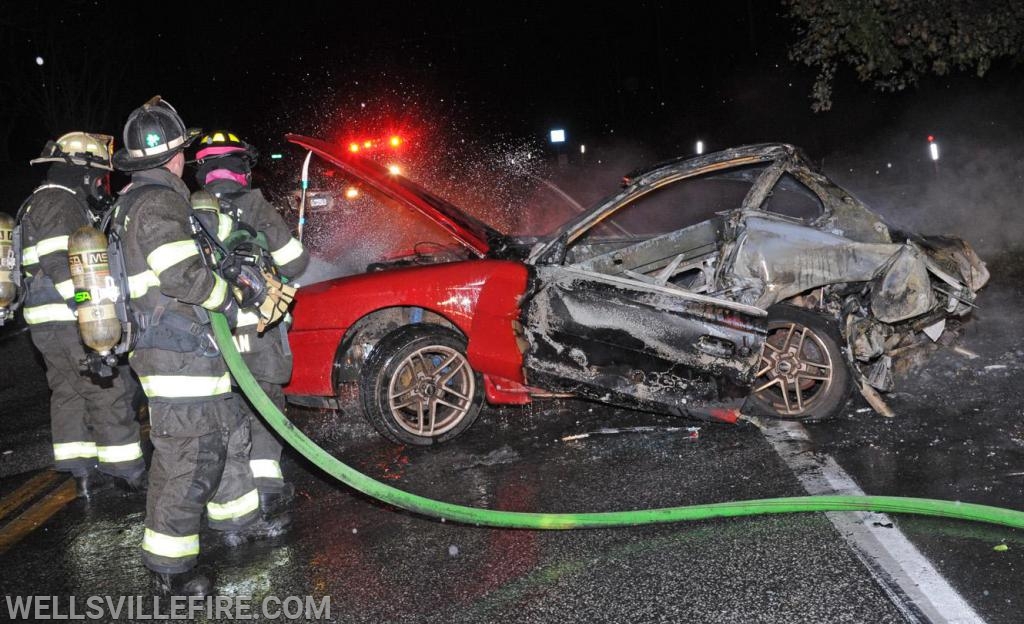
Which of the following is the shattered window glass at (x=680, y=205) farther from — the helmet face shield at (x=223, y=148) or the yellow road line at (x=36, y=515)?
the yellow road line at (x=36, y=515)

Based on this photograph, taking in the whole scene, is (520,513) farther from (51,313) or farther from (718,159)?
(51,313)

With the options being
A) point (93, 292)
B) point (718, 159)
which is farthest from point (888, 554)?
point (93, 292)

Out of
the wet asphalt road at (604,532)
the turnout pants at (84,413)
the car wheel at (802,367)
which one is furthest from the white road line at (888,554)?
the turnout pants at (84,413)

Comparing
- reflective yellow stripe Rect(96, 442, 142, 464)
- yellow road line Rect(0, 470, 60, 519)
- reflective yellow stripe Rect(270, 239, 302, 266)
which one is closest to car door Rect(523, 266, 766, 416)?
reflective yellow stripe Rect(270, 239, 302, 266)

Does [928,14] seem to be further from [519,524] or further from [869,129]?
[869,129]

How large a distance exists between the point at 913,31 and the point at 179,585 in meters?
9.02

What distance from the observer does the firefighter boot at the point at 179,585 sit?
3.80 m

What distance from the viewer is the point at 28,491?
534 cm

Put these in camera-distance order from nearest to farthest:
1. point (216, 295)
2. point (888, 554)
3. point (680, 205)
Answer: point (888, 554), point (216, 295), point (680, 205)

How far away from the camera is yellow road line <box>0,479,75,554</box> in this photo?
15.1ft

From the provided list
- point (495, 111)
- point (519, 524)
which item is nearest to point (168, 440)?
point (519, 524)

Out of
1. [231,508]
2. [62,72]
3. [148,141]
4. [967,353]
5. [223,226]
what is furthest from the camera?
[62,72]

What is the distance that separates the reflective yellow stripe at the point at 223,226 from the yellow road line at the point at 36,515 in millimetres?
2062

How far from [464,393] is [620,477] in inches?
49.5
